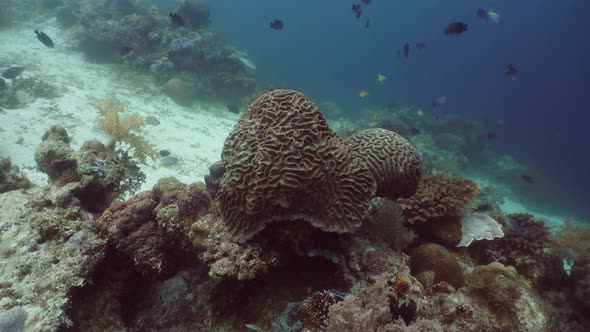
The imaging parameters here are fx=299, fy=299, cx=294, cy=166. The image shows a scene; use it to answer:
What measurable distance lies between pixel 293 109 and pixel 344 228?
162 cm

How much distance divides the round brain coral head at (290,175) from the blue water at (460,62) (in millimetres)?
28162

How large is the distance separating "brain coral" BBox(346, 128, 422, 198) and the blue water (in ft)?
87.6

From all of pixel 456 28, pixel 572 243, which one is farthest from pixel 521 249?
pixel 456 28

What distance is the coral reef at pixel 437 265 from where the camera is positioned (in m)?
4.12

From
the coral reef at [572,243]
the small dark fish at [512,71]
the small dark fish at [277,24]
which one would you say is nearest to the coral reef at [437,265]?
the coral reef at [572,243]

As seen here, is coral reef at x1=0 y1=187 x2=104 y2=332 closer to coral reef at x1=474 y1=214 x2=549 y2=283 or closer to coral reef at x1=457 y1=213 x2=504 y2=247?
coral reef at x1=457 y1=213 x2=504 y2=247

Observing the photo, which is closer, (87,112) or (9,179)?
(9,179)

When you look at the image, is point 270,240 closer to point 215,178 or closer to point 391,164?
point 215,178

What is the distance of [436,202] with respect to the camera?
5.04m

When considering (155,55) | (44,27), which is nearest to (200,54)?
(155,55)

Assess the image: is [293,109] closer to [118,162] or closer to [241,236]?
[241,236]

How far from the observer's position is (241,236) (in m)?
3.30

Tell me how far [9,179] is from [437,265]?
24.7ft

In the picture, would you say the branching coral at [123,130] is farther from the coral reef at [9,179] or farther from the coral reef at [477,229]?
the coral reef at [477,229]
